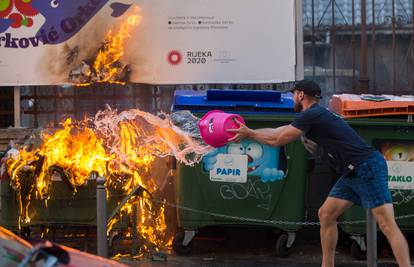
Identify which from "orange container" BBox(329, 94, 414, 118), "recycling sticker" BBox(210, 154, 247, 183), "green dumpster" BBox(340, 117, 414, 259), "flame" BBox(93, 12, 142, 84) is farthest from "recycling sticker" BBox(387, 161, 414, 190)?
"flame" BBox(93, 12, 142, 84)

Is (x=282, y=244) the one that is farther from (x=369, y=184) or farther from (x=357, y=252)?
(x=369, y=184)

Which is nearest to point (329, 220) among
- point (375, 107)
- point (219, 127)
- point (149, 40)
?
point (219, 127)

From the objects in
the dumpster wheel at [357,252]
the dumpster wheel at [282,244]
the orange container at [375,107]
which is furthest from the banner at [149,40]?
the dumpster wheel at [357,252]

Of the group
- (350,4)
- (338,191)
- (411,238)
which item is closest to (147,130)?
(338,191)

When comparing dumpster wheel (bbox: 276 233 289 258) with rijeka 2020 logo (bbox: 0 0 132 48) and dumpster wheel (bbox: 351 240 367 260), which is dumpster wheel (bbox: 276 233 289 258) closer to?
dumpster wheel (bbox: 351 240 367 260)

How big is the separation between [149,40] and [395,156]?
3.49 metres

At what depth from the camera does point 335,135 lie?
5430mm

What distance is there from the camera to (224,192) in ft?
22.2

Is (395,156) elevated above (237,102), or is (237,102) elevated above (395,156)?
(237,102)

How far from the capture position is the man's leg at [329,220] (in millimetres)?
5469

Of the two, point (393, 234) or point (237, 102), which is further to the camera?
point (237, 102)

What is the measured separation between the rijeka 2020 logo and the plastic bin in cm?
261

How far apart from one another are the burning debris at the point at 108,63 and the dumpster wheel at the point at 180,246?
8.46ft

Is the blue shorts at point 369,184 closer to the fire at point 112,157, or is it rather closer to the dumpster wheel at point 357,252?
the dumpster wheel at point 357,252
